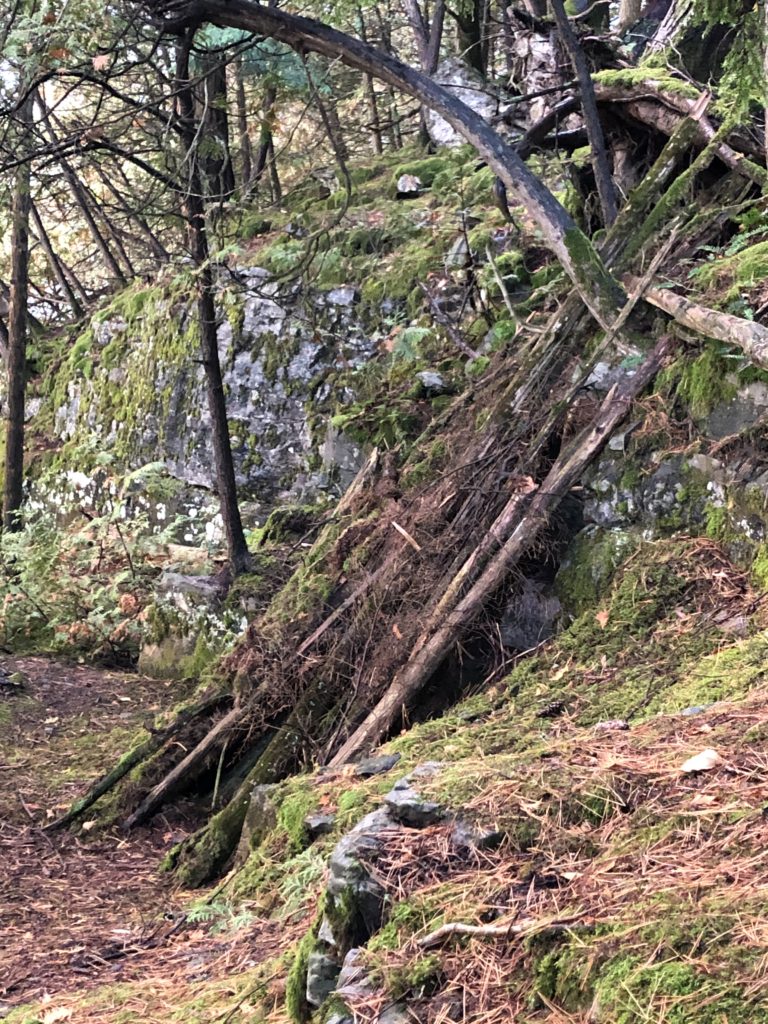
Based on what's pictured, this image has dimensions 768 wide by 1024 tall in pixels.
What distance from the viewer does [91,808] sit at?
532cm

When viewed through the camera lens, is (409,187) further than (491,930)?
Yes

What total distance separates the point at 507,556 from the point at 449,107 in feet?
9.13

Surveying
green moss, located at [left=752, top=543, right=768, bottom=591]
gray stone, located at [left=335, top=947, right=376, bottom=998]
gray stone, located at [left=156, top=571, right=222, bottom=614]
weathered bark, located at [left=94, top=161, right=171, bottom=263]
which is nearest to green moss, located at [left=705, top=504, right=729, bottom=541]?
green moss, located at [left=752, top=543, right=768, bottom=591]

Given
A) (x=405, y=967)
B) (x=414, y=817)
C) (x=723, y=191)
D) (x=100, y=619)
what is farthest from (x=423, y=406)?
(x=405, y=967)

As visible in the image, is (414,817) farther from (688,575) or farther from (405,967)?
(688,575)

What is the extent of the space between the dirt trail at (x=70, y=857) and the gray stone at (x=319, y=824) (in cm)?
77

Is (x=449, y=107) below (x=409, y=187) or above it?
below

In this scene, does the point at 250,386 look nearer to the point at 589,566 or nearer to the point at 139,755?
the point at 139,755

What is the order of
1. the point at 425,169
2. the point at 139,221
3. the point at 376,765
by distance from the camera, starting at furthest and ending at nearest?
the point at 425,169 → the point at 139,221 → the point at 376,765

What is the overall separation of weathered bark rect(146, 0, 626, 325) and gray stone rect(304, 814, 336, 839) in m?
3.25

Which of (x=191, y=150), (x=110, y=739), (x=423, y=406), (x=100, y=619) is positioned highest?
(x=191, y=150)

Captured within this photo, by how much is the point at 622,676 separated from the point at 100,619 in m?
6.34

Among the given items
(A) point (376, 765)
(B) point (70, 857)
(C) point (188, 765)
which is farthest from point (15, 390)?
(A) point (376, 765)

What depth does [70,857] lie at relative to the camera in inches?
194
